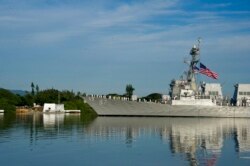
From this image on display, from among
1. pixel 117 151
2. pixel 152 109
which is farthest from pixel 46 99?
pixel 117 151

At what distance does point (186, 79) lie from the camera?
9581 centimetres

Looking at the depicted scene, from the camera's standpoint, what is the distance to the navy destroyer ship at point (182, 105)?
92.2 m

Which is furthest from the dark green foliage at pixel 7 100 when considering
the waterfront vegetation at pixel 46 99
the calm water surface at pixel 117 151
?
the calm water surface at pixel 117 151

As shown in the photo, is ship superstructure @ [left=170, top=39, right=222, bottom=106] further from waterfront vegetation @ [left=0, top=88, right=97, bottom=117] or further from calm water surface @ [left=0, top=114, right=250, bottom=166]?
calm water surface @ [left=0, top=114, right=250, bottom=166]

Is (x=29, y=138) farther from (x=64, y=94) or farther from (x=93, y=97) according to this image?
(x=64, y=94)

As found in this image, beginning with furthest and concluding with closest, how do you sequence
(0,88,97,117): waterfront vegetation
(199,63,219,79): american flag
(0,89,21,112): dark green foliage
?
(0,88,97,117): waterfront vegetation
(0,89,21,112): dark green foliage
(199,63,219,79): american flag

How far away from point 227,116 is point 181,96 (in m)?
10.9

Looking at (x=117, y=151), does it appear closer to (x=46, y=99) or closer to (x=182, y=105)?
(x=182, y=105)

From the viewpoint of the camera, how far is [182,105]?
93.8m

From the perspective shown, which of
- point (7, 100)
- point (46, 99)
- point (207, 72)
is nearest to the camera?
point (207, 72)

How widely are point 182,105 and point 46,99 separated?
5022cm

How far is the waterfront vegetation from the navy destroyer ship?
28.1 m

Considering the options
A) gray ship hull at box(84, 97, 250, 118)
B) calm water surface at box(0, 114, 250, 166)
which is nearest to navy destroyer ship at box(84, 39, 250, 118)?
gray ship hull at box(84, 97, 250, 118)

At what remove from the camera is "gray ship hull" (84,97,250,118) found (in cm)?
9194
